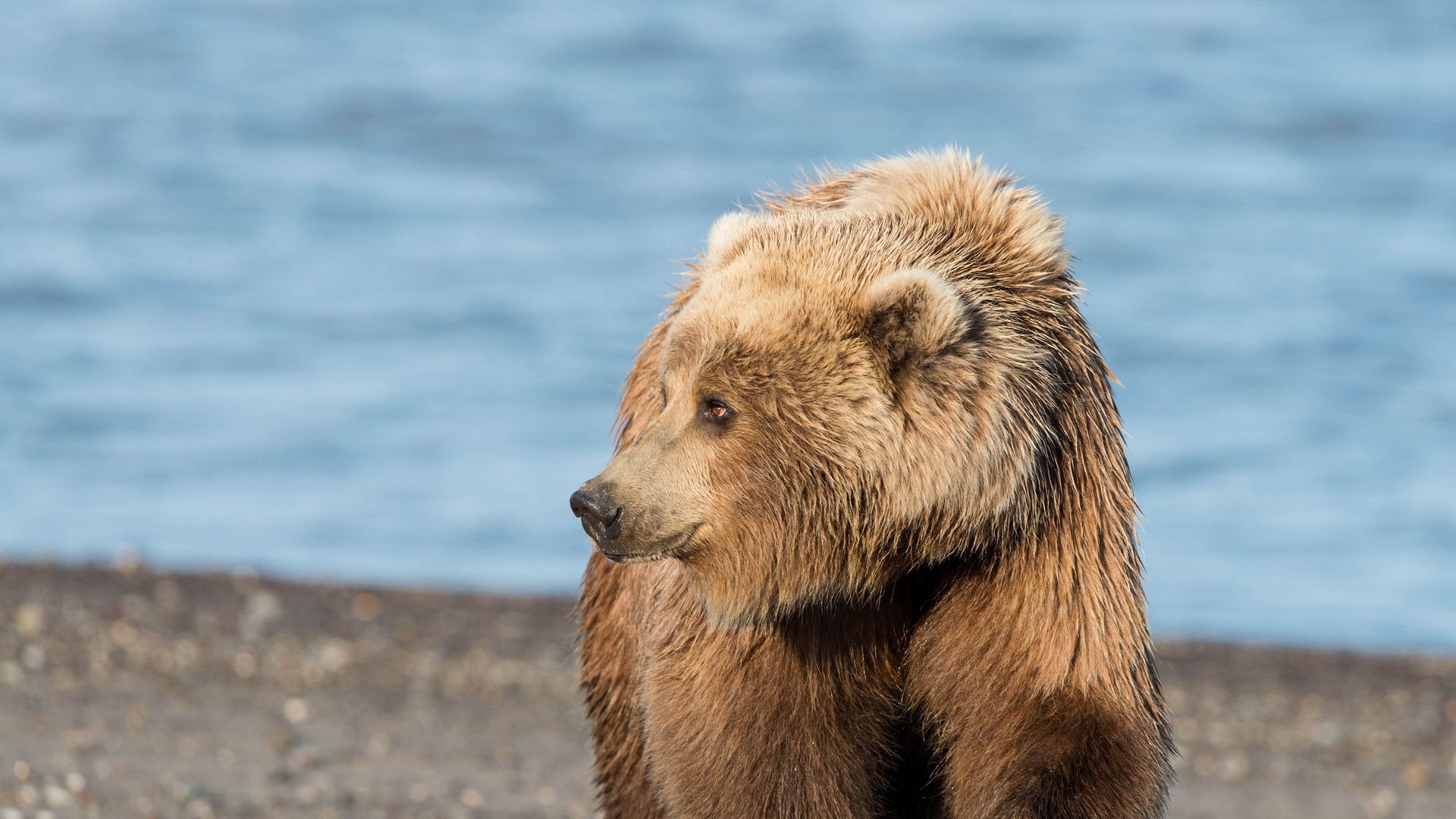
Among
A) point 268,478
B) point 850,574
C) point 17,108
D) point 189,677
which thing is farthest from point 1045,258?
point 17,108

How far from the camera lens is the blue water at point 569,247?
10.5m

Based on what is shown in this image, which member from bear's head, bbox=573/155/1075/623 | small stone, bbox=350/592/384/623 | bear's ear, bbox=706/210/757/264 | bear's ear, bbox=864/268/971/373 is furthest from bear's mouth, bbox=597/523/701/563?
small stone, bbox=350/592/384/623

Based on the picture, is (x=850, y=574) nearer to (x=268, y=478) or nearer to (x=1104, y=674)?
(x=1104, y=674)

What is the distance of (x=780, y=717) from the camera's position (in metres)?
4.05

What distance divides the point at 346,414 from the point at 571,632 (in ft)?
12.3

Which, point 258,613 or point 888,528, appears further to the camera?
point 258,613

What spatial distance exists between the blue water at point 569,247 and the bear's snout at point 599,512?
2.16m

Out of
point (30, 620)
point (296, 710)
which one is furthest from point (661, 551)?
point (30, 620)

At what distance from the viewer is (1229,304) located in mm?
14664

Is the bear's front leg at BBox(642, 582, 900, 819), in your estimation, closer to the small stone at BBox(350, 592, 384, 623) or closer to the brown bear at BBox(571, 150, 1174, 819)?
the brown bear at BBox(571, 150, 1174, 819)

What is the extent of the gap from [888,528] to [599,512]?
0.60 metres

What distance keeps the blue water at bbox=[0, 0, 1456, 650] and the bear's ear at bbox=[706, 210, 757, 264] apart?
142cm

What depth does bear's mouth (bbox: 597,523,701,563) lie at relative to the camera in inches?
151

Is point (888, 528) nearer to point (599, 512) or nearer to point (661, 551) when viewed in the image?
point (661, 551)
